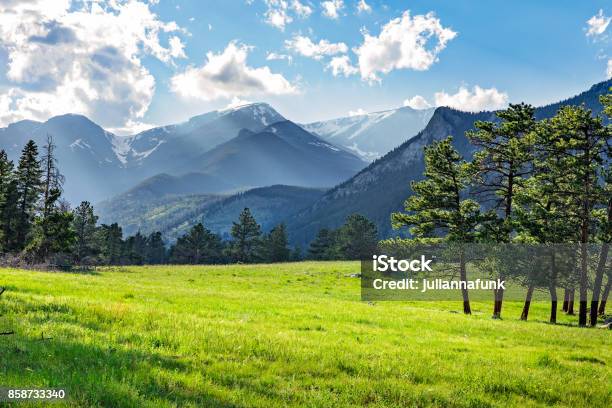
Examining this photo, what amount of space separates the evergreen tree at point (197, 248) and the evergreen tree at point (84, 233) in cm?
3210

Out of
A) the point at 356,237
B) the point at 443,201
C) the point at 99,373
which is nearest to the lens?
the point at 99,373

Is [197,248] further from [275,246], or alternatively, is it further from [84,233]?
[84,233]

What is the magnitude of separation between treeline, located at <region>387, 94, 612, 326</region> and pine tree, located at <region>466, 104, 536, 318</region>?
0.22 ft

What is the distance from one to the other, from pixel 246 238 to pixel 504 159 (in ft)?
313

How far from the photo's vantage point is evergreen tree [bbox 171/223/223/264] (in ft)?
387

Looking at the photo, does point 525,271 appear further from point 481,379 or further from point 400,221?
point 481,379

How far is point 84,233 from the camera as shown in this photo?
277ft

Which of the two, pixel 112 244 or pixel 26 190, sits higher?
pixel 26 190

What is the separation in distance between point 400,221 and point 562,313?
2092 centimetres

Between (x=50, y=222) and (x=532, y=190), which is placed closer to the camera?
(x=532, y=190)

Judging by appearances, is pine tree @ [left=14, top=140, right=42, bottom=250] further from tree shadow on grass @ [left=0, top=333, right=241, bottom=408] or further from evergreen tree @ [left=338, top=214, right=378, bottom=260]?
evergreen tree @ [left=338, top=214, right=378, bottom=260]

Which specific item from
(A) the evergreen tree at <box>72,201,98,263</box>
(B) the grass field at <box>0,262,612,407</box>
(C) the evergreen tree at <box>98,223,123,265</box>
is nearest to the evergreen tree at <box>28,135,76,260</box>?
(A) the evergreen tree at <box>72,201,98,263</box>

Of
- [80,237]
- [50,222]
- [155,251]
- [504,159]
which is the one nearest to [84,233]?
[80,237]

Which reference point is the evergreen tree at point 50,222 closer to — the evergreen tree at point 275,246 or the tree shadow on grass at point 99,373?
the tree shadow on grass at point 99,373
